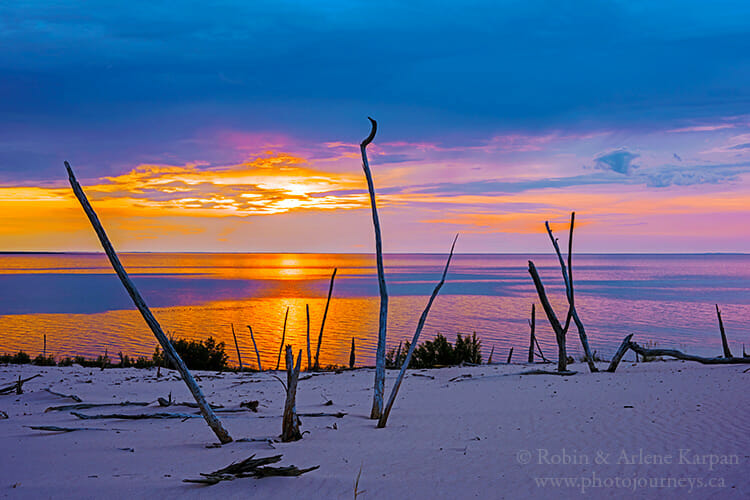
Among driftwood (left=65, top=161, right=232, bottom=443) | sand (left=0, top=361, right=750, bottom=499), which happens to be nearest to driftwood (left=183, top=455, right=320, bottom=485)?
sand (left=0, top=361, right=750, bottom=499)

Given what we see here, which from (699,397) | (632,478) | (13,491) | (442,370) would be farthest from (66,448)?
(442,370)

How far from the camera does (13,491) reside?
4.90 meters

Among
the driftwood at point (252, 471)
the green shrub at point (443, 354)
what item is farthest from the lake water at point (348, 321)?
the driftwood at point (252, 471)

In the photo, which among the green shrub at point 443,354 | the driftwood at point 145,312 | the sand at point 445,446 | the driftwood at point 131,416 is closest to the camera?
the sand at point 445,446

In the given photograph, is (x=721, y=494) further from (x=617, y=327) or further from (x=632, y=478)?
(x=617, y=327)

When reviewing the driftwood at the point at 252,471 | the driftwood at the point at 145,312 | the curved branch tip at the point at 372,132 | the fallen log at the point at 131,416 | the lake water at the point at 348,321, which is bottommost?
the lake water at the point at 348,321

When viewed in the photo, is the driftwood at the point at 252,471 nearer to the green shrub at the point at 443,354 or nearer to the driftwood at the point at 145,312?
the driftwood at the point at 145,312

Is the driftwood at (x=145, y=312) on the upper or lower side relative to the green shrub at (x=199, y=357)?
upper

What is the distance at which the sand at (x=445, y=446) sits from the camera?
504cm

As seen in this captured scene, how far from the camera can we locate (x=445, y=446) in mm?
6605

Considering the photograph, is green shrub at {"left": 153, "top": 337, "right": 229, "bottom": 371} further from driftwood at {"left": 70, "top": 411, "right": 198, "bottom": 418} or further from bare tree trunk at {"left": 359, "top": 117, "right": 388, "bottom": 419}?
bare tree trunk at {"left": 359, "top": 117, "right": 388, "bottom": 419}

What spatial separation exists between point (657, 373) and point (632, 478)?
793 centimetres

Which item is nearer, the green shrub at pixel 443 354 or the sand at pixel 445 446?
the sand at pixel 445 446

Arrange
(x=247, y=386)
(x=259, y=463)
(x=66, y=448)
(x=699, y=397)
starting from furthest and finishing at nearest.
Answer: (x=247, y=386) → (x=699, y=397) → (x=66, y=448) → (x=259, y=463)
